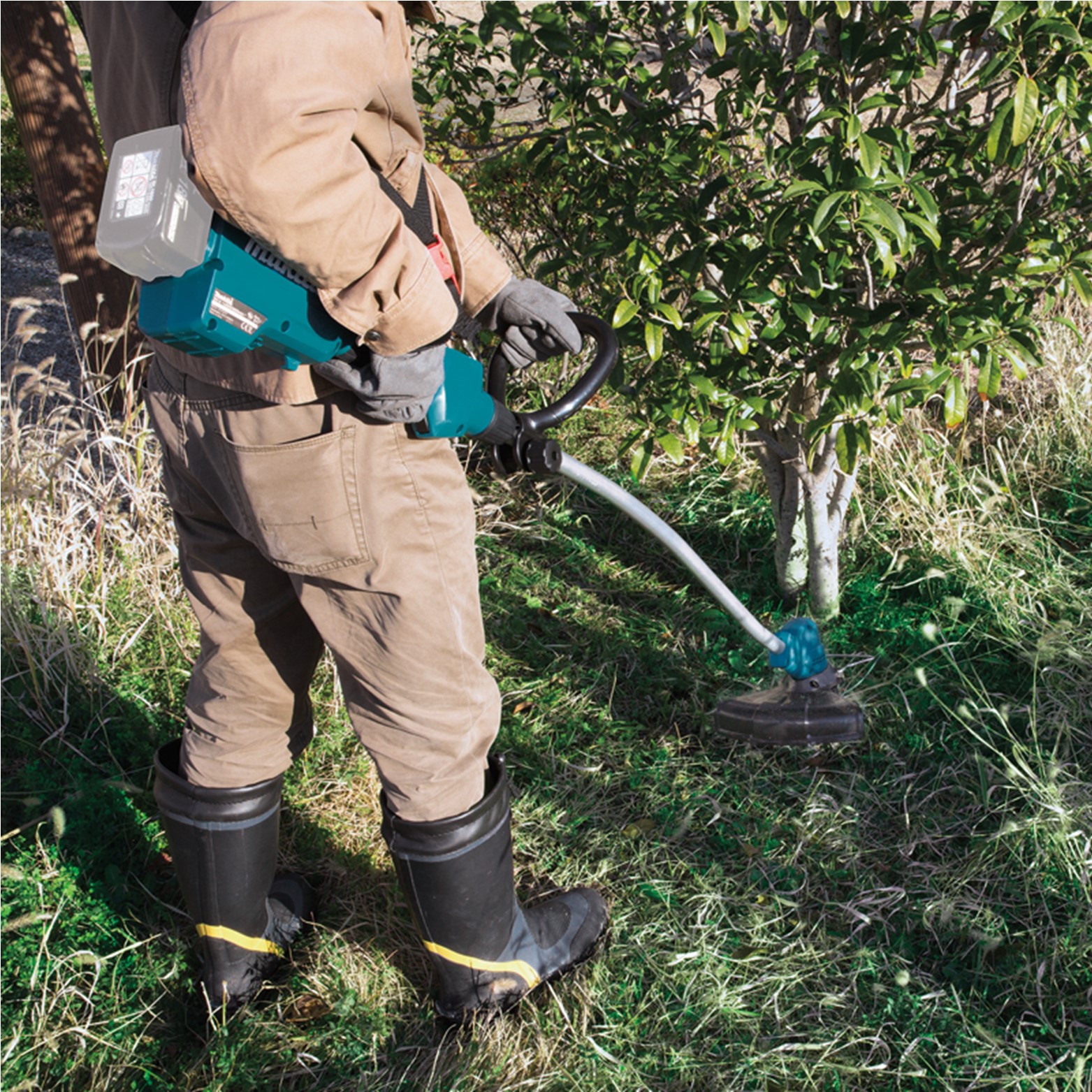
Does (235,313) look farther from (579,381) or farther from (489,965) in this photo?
(489,965)

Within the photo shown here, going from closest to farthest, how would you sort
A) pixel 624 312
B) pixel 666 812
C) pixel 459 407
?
pixel 459 407
pixel 624 312
pixel 666 812

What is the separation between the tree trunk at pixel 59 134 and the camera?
431cm

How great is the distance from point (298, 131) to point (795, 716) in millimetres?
1835

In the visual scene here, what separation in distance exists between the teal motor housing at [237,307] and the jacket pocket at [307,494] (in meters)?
0.15

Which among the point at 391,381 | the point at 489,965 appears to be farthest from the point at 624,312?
the point at 489,965

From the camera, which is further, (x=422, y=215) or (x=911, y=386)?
(x=911, y=386)

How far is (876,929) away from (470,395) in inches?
59.9

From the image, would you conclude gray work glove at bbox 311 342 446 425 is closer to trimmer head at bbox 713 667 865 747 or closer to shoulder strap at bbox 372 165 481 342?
shoulder strap at bbox 372 165 481 342

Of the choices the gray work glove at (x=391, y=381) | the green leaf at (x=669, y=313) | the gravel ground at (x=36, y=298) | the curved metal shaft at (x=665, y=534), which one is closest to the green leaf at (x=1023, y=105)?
the green leaf at (x=669, y=313)

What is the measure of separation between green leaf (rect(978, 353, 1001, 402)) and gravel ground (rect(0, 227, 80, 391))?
447 centimetres

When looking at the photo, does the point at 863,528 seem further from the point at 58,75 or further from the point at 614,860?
the point at 58,75

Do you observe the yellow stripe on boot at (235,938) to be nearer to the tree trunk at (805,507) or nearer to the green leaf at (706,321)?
the green leaf at (706,321)

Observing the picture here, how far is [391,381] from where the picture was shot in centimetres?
166

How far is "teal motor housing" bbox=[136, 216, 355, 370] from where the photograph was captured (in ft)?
4.86
